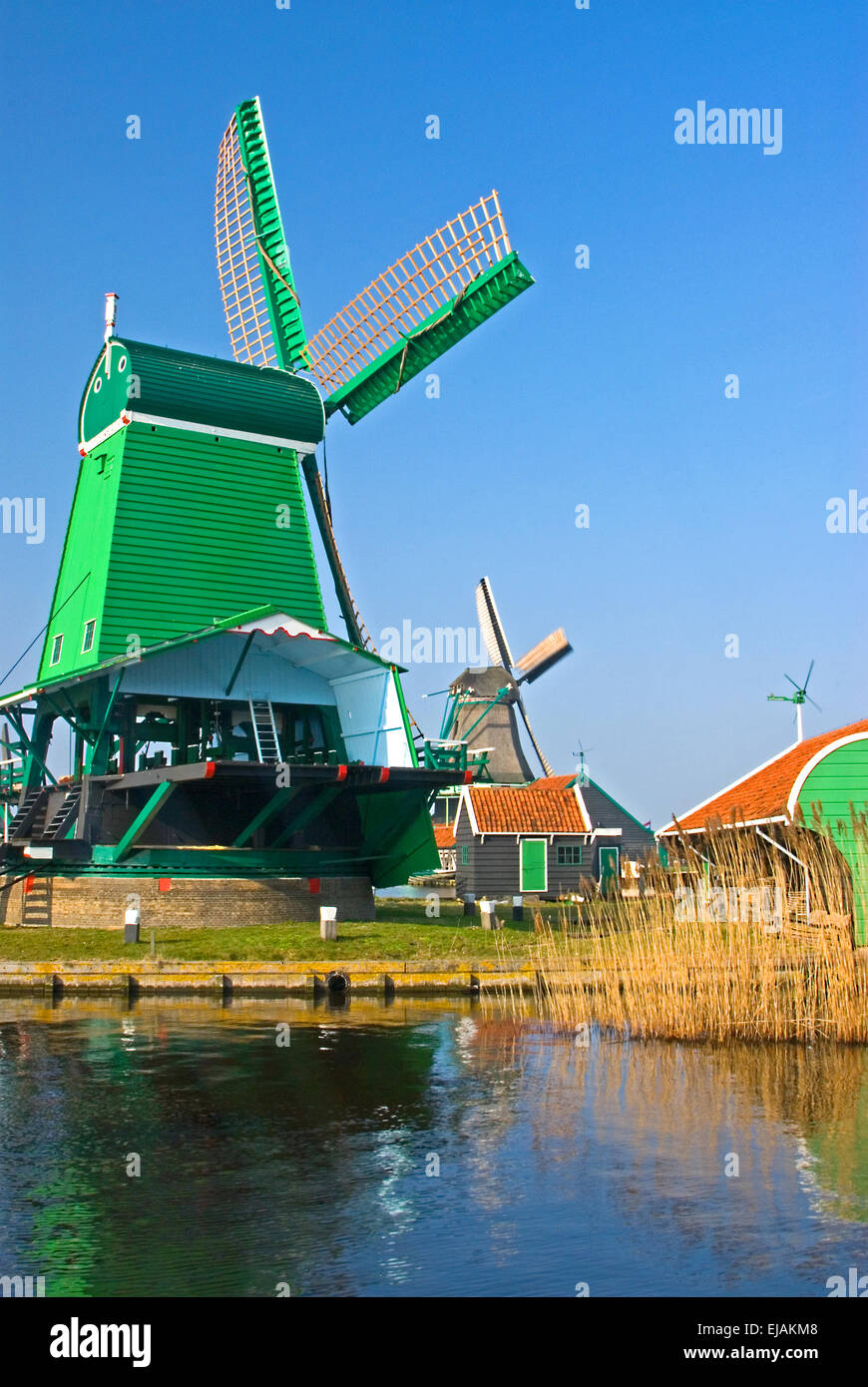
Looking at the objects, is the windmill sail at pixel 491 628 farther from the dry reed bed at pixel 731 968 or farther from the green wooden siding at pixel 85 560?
the dry reed bed at pixel 731 968

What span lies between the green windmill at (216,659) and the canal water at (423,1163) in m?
9.28

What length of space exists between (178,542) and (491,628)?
40250 millimetres

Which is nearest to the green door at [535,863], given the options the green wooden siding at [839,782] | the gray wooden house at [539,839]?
the gray wooden house at [539,839]

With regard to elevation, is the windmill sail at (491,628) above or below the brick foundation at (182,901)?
above

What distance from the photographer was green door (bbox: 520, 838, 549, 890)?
38969 millimetres

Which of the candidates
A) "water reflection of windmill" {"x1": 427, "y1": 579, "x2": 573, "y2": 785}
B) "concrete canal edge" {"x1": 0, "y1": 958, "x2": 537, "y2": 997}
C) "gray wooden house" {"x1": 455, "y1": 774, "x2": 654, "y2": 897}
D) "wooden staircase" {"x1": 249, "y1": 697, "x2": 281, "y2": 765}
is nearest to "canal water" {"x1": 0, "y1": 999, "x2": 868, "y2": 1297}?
"concrete canal edge" {"x1": 0, "y1": 958, "x2": 537, "y2": 997}

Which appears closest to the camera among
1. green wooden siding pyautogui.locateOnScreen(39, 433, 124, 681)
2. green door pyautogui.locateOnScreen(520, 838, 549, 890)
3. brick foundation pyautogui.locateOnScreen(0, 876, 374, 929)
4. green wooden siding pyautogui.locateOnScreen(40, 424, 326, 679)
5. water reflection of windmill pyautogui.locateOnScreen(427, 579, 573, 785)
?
brick foundation pyautogui.locateOnScreen(0, 876, 374, 929)

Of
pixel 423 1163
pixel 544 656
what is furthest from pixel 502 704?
pixel 423 1163

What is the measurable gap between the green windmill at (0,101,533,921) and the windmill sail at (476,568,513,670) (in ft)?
117

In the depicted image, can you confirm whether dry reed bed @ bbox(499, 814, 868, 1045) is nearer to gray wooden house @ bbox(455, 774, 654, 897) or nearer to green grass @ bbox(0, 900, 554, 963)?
green grass @ bbox(0, 900, 554, 963)

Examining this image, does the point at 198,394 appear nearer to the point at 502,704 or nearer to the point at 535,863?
the point at 535,863

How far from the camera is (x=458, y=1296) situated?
7434mm

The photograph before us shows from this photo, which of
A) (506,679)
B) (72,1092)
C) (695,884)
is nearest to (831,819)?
(695,884)

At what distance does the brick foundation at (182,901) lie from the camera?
24438 mm
